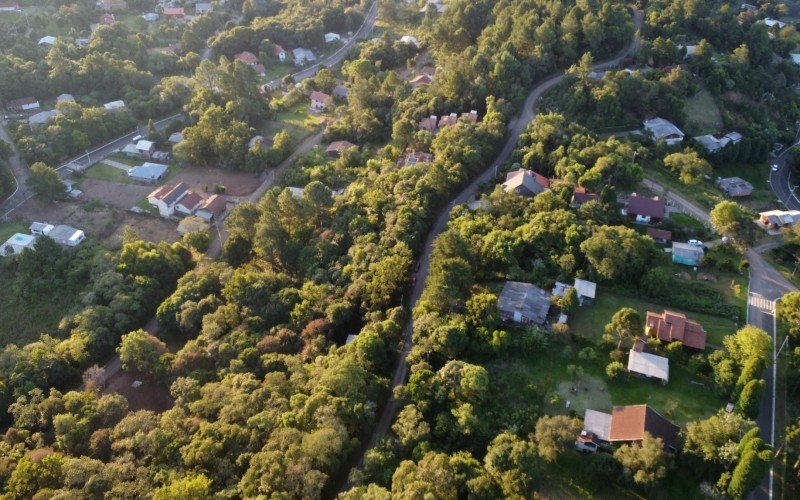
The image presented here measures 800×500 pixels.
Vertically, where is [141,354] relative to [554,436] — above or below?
below

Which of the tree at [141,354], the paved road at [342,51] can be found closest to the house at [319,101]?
the paved road at [342,51]

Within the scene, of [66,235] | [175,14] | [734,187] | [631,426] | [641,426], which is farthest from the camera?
[175,14]

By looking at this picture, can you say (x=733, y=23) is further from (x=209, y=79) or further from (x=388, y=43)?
(x=209, y=79)

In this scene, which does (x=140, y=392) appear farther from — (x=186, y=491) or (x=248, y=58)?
(x=248, y=58)

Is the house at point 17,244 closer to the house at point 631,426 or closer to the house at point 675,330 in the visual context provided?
the house at point 631,426

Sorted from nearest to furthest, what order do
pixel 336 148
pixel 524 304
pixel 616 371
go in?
pixel 616 371, pixel 524 304, pixel 336 148

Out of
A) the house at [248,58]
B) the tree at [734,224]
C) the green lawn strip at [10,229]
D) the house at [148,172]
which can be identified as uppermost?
the tree at [734,224]

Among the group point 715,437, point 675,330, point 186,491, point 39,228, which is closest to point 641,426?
point 715,437
